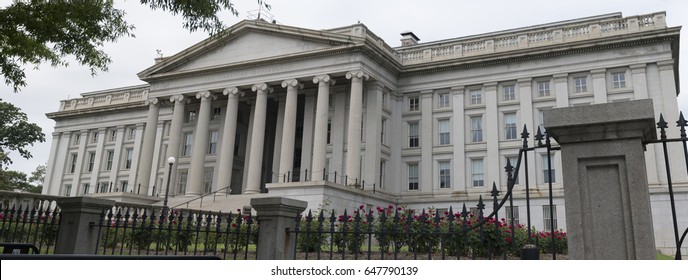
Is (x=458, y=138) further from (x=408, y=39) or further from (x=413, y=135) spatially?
(x=408, y=39)

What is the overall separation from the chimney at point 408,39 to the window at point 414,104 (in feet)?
19.4

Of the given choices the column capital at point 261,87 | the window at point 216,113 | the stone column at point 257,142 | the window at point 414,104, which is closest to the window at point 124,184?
the window at point 216,113

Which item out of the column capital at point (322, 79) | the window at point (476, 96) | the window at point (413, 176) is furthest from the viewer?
the window at point (413, 176)

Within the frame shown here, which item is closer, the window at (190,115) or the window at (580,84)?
the window at (580,84)

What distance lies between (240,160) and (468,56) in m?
20.7

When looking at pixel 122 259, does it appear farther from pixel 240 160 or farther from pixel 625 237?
pixel 240 160

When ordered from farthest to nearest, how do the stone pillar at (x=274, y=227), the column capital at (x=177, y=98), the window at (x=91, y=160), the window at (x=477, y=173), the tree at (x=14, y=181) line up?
1. the window at (x=91, y=160)
2. the tree at (x=14, y=181)
3. the column capital at (x=177, y=98)
4. the window at (x=477, y=173)
5. the stone pillar at (x=274, y=227)

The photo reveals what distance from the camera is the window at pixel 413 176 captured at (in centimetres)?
3847

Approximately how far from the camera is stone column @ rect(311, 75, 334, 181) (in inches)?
1364

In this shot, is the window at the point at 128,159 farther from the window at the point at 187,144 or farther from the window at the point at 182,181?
the window at the point at 182,181

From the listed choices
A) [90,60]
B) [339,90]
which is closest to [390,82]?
[339,90]

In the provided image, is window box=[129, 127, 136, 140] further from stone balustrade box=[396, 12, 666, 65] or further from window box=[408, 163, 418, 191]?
window box=[408, 163, 418, 191]

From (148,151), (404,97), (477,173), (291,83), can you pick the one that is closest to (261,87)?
(291,83)

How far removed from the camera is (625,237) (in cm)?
580
